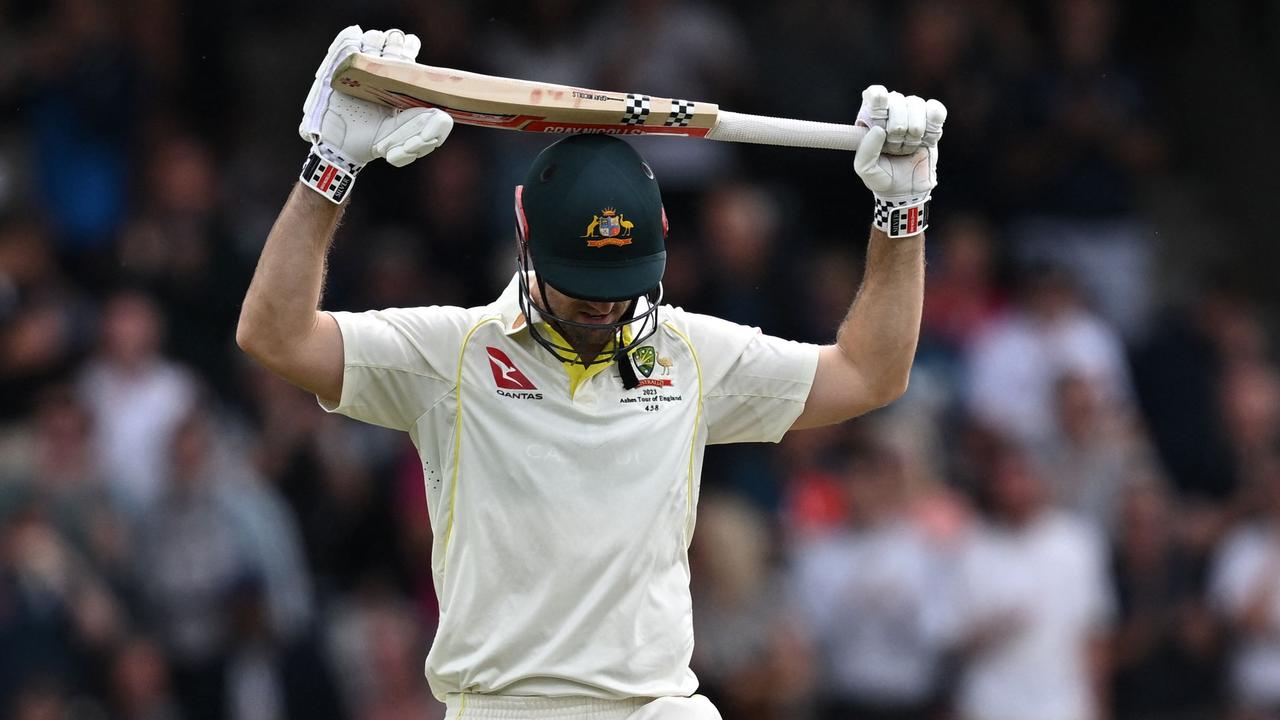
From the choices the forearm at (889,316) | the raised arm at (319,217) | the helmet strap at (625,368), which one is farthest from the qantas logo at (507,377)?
the forearm at (889,316)

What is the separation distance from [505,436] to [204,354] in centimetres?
521

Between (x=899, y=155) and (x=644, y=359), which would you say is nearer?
(x=644, y=359)

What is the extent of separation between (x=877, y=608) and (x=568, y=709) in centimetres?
470

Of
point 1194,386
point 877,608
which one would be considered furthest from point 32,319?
point 1194,386

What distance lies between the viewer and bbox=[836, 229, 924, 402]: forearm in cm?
482

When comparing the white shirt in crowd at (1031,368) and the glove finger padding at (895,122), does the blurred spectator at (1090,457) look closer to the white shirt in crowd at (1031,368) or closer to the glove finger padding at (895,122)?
the white shirt in crowd at (1031,368)

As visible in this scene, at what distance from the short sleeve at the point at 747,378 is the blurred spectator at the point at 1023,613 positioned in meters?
4.32

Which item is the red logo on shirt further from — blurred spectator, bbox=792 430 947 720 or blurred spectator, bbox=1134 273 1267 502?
blurred spectator, bbox=1134 273 1267 502

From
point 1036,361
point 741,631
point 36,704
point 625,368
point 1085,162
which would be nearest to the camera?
point 625,368

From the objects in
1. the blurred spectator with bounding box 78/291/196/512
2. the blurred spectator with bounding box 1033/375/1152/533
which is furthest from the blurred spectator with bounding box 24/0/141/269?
the blurred spectator with bounding box 1033/375/1152/533

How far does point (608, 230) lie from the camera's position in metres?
4.45

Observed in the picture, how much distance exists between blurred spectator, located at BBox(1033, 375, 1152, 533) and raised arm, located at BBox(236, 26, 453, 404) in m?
5.94

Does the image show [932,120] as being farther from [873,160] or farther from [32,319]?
[32,319]

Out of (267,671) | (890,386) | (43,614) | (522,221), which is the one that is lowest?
(267,671)
